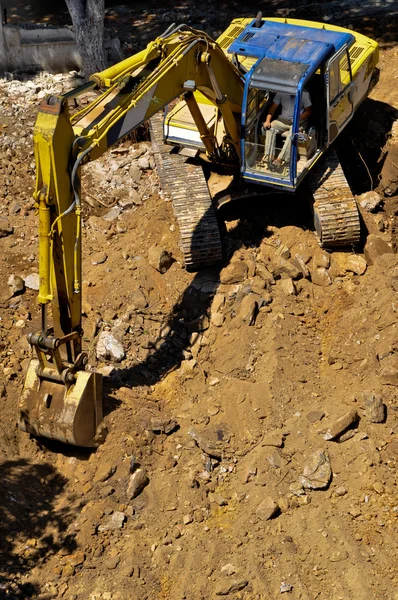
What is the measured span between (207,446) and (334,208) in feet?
13.1

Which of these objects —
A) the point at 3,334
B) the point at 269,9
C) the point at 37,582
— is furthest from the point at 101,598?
the point at 269,9

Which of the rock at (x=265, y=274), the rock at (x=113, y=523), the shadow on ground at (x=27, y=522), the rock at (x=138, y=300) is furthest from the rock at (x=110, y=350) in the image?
the rock at (x=113, y=523)

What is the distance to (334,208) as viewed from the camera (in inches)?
445

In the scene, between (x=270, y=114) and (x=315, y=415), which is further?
(x=270, y=114)

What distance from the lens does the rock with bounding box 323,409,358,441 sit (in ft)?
29.3

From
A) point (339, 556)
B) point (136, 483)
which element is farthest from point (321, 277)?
point (339, 556)

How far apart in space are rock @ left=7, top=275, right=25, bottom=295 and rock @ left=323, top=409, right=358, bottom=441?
4702 mm

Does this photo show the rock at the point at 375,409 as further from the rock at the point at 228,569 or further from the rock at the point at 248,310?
the rock at the point at 228,569

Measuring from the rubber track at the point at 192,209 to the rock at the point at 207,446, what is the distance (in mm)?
2845

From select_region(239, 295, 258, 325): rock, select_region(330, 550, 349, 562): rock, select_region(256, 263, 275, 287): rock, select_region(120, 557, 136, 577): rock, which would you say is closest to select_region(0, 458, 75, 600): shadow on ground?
select_region(120, 557, 136, 577): rock

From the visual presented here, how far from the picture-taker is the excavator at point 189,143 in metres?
8.27

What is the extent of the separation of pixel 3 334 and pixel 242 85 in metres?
4.53

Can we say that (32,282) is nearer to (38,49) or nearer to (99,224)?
(99,224)

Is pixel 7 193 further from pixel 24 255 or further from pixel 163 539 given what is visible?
pixel 163 539
